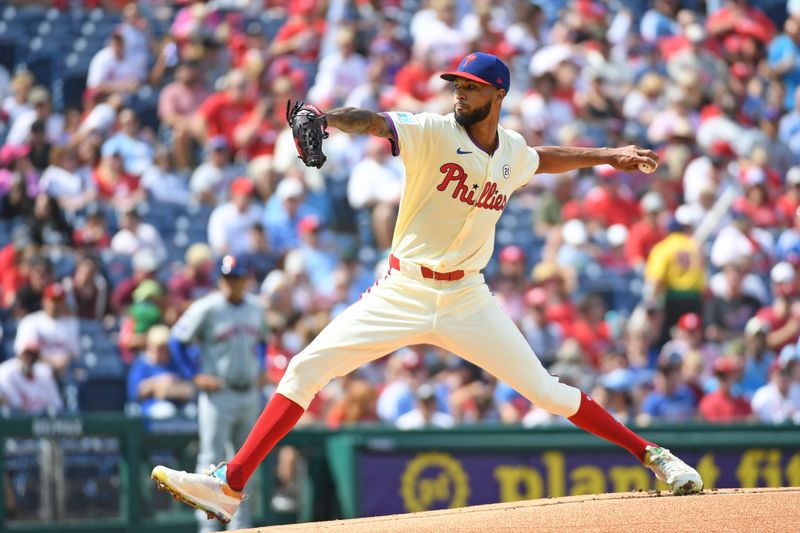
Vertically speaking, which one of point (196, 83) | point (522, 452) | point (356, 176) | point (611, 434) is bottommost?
point (522, 452)

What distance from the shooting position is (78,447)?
9.97 meters

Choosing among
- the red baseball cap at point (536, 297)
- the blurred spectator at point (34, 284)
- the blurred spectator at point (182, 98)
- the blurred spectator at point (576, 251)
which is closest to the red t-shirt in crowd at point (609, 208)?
the blurred spectator at point (576, 251)

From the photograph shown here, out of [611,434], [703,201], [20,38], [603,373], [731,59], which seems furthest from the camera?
[731,59]

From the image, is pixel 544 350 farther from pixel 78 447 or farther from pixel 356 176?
pixel 78 447

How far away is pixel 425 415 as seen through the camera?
1080 cm

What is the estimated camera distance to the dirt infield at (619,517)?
5.78m

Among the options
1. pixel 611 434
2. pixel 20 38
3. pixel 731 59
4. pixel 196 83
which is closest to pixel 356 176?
pixel 196 83

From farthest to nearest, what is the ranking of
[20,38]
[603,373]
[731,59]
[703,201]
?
[731,59], [20,38], [703,201], [603,373]

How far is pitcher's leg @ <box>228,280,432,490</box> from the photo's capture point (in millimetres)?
5891

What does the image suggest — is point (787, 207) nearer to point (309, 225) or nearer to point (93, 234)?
point (309, 225)

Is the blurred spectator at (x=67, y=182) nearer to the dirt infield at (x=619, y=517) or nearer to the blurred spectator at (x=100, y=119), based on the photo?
the blurred spectator at (x=100, y=119)

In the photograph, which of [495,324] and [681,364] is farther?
[681,364]

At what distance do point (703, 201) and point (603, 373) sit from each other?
2.76 m

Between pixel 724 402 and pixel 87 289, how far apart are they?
5.41 m
